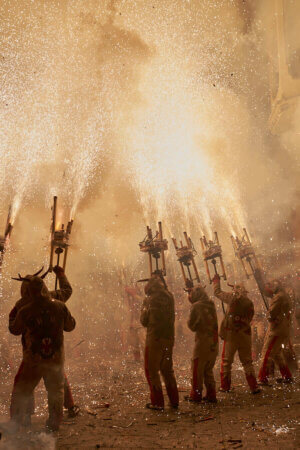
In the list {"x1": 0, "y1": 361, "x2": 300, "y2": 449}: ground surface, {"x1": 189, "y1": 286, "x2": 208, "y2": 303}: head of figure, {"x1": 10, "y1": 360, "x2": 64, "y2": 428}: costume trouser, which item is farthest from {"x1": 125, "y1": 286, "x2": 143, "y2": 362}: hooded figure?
{"x1": 10, "y1": 360, "x2": 64, "y2": 428}: costume trouser

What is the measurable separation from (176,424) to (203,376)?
1250 mm

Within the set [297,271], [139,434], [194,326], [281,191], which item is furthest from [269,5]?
[139,434]

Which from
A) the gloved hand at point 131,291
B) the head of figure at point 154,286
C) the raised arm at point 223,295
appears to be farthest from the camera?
the gloved hand at point 131,291

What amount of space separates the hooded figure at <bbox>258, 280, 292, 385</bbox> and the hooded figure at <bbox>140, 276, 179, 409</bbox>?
2245 millimetres

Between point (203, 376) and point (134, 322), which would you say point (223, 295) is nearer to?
point (203, 376)

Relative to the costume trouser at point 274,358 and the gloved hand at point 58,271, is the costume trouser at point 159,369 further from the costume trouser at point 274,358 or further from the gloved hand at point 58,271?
the costume trouser at point 274,358

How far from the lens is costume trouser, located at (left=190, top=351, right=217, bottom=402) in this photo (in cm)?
507

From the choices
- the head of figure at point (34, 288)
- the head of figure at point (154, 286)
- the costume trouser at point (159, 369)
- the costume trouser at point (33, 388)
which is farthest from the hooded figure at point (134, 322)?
the head of figure at point (34, 288)

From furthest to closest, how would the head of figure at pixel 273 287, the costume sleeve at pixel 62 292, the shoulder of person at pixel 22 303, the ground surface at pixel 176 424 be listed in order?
the head of figure at pixel 273 287 < the costume sleeve at pixel 62 292 < the shoulder of person at pixel 22 303 < the ground surface at pixel 176 424

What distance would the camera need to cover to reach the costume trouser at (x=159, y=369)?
480 cm

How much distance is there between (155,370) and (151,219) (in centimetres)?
1551

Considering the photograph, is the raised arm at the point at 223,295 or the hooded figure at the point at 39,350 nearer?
the hooded figure at the point at 39,350

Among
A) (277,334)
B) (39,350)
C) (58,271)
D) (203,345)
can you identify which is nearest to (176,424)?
(203,345)

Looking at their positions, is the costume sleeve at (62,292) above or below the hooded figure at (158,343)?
above
